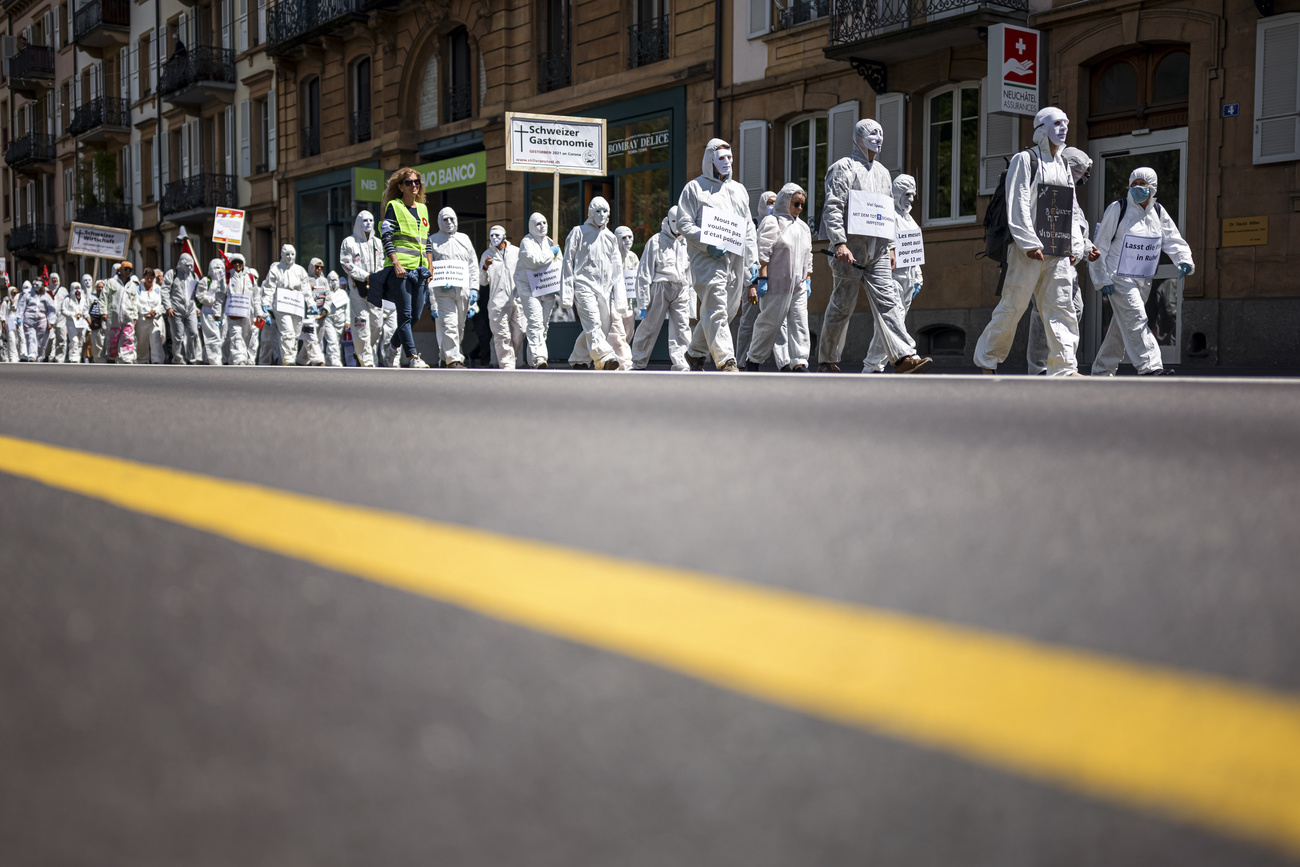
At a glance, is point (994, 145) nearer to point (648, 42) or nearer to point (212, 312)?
point (648, 42)

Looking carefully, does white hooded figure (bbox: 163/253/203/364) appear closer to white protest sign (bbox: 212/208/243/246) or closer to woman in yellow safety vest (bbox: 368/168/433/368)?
white protest sign (bbox: 212/208/243/246)

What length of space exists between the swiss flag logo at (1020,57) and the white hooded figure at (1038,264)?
6.77 metres

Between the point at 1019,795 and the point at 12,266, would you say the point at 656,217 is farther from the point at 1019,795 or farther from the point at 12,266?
the point at 12,266

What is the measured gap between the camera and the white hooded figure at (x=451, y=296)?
15.3m

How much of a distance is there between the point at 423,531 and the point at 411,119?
29281 mm

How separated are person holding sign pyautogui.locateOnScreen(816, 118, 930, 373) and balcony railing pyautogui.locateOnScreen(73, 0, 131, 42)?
4196 cm

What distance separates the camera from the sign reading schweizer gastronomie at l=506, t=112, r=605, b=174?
749 inches

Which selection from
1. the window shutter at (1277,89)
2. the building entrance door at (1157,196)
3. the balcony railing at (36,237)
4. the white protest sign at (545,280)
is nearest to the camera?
the window shutter at (1277,89)

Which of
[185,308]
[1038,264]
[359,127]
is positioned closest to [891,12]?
[1038,264]

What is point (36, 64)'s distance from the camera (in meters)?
56.6

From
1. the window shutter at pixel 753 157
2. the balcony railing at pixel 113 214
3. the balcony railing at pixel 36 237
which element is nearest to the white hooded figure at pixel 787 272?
the window shutter at pixel 753 157

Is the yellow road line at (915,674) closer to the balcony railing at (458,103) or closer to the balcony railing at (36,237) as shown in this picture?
the balcony railing at (458,103)

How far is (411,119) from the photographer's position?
31.1 m

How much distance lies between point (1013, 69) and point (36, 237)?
4901cm
